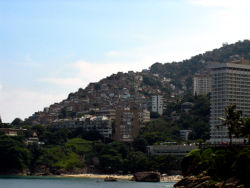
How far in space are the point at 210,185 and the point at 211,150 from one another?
11.9m

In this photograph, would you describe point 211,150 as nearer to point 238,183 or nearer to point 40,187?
point 238,183

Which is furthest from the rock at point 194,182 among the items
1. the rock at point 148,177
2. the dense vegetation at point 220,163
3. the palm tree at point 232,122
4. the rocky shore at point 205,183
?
the rock at point 148,177

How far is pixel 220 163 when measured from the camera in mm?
93312

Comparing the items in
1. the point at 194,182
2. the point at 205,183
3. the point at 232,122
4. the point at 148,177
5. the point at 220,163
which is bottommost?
the point at 148,177

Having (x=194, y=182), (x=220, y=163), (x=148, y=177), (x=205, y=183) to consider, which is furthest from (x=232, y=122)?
(x=148, y=177)

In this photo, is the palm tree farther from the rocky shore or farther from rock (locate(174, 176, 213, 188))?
the rocky shore

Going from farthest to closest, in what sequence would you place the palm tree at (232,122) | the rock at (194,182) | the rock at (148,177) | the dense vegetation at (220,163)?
the rock at (148,177)
the palm tree at (232,122)
the rock at (194,182)
the dense vegetation at (220,163)

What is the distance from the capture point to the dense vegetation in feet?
283

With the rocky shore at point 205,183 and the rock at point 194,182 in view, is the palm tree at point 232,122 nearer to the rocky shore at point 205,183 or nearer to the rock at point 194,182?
the rock at point 194,182

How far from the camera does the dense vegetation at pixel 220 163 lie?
283 feet

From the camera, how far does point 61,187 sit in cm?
15388

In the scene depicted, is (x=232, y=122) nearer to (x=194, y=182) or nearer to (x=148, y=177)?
(x=194, y=182)

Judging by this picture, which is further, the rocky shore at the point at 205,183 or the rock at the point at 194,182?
the rock at the point at 194,182

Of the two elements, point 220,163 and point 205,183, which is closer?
point 205,183
